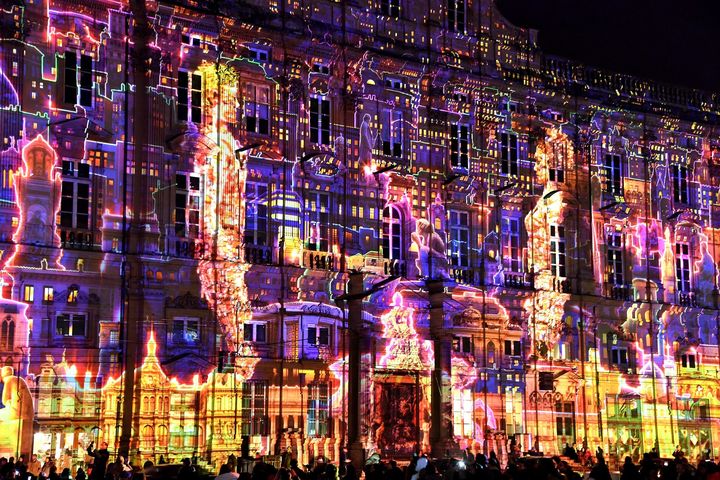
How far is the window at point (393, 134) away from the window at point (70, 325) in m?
12.8

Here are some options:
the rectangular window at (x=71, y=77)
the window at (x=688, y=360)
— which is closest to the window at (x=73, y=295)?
the rectangular window at (x=71, y=77)

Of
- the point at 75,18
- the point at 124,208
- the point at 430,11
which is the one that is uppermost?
the point at 430,11

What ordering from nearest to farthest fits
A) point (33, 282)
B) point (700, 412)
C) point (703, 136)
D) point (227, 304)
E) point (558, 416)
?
point (33, 282) < point (227, 304) < point (558, 416) < point (700, 412) < point (703, 136)

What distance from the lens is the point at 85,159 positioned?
32.7 m

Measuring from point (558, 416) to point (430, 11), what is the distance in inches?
630

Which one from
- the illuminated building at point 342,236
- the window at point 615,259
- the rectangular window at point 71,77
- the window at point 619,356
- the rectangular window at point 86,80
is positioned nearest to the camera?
the illuminated building at point 342,236

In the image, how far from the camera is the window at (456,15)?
41.6 metres

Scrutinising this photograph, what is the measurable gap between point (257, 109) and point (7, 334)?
11248 mm

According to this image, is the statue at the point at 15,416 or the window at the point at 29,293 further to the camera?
the window at the point at 29,293

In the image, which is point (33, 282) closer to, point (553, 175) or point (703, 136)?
point (553, 175)

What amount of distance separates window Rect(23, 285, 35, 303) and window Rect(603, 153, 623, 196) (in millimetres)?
23728

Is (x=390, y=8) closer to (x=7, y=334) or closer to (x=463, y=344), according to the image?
(x=463, y=344)

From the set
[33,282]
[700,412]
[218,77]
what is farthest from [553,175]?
[33,282]

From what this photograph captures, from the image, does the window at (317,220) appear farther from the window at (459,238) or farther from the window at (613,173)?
the window at (613,173)
